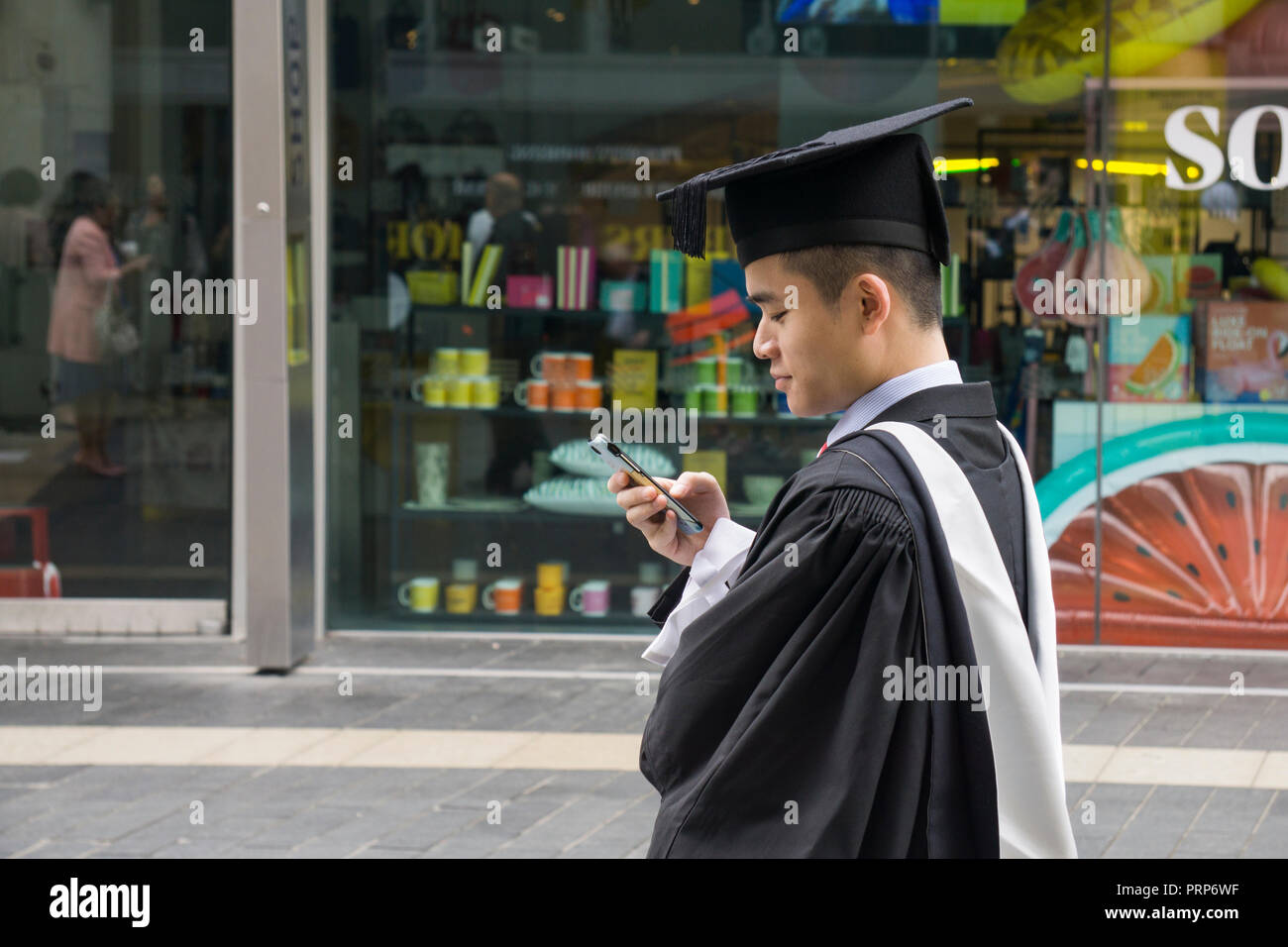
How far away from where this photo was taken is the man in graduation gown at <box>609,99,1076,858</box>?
1856 millimetres

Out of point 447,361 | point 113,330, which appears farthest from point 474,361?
point 113,330

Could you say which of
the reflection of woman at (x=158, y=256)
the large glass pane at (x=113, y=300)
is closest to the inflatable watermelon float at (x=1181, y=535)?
the large glass pane at (x=113, y=300)

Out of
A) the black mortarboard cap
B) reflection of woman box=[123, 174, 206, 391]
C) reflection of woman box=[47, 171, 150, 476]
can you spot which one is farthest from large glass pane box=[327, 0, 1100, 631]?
the black mortarboard cap

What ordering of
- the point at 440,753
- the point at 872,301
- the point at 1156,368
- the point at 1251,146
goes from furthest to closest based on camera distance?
1. the point at 1156,368
2. the point at 1251,146
3. the point at 440,753
4. the point at 872,301

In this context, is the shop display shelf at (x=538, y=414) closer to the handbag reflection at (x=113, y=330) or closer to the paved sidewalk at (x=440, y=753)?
the paved sidewalk at (x=440, y=753)

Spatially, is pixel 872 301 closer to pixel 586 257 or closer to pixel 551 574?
pixel 586 257

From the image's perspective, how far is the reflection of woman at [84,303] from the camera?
828cm

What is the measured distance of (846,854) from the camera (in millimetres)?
1834

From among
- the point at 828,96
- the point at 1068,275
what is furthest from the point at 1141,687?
the point at 828,96

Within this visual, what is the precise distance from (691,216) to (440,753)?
4369 millimetres

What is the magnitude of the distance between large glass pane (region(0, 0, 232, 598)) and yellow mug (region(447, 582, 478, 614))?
1.21 m

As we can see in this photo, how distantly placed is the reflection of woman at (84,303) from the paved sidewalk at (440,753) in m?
1.17

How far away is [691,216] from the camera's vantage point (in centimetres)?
223

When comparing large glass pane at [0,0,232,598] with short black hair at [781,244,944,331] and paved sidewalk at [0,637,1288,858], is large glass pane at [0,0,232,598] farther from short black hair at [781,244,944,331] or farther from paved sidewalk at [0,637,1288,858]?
short black hair at [781,244,944,331]
